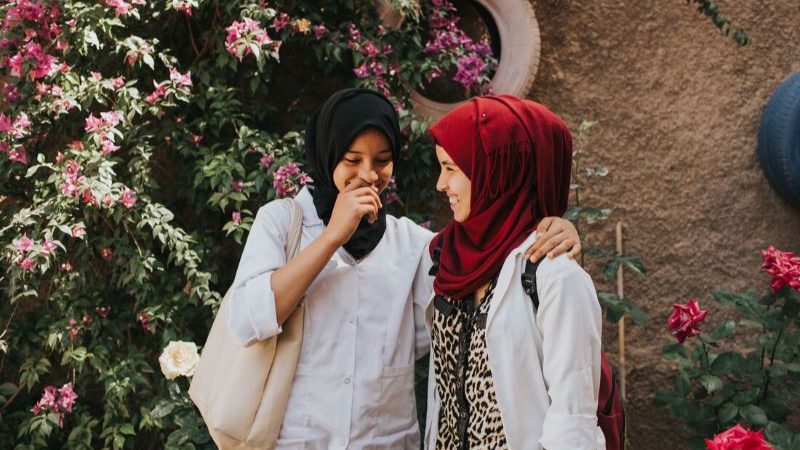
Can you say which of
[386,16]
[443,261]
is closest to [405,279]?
[443,261]

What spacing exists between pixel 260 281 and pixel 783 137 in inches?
121

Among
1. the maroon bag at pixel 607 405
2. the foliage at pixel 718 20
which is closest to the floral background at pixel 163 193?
the foliage at pixel 718 20

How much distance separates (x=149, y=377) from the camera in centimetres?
354

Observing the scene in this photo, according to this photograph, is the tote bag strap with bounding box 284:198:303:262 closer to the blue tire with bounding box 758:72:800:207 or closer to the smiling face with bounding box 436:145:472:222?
the smiling face with bounding box 436:145:472:222

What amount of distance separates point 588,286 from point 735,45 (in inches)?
118

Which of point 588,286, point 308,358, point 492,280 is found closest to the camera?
point 588,286

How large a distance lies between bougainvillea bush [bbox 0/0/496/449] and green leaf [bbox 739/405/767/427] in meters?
1.37

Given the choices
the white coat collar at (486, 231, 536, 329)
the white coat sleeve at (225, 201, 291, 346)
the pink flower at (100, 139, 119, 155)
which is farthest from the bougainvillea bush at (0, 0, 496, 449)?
the white coat collar at (486, 231, 536, 329)

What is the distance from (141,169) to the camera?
10.7 feet

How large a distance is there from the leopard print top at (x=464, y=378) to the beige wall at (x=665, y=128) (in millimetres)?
2310

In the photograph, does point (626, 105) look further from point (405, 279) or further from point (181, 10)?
point (405, 279)

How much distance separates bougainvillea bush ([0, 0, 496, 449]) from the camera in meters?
3.16

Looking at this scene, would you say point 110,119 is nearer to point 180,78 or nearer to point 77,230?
point 180,78

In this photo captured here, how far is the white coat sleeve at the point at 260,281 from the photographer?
1.88 meters
